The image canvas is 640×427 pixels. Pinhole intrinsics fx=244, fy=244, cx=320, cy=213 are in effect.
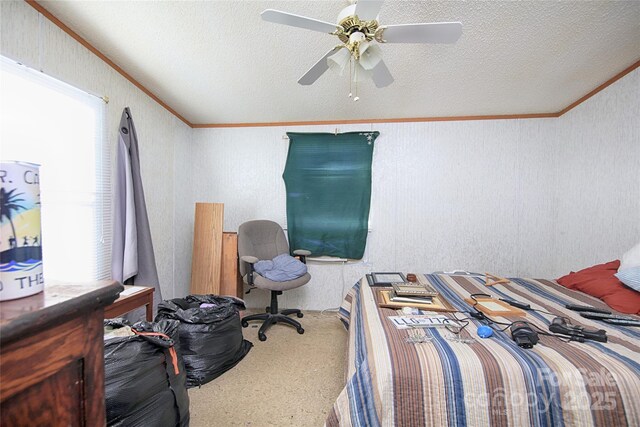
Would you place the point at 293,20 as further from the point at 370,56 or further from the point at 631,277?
the point at 631,277

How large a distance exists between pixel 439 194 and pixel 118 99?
128 inches

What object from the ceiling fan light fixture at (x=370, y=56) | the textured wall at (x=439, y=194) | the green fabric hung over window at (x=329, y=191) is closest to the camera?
the ceiling fan light fixture at (x=370, y=56)

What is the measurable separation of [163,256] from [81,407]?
246cm

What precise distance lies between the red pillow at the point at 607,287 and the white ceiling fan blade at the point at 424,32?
1.81m

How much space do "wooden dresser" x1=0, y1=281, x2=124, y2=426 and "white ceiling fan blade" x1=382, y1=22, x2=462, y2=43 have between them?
1497 mm

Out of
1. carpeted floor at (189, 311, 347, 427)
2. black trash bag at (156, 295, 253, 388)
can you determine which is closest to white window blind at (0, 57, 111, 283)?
black trash bag at (156, 295, 253, 388)

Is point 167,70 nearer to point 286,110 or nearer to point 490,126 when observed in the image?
point 286,110

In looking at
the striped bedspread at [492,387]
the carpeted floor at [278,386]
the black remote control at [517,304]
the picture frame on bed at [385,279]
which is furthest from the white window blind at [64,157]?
the black remote control at [517,304]

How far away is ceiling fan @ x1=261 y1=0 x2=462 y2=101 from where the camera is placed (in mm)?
1129

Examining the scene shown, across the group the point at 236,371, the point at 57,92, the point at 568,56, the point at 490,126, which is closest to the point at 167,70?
the point at 57,92

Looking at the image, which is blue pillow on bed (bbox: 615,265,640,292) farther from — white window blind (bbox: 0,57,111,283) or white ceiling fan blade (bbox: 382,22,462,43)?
white window blind (bbox: 0,57,111,283)

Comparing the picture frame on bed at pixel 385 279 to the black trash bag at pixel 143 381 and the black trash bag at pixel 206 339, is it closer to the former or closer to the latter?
the black trash bag at pixel 206 339

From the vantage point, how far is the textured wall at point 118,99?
1328mm

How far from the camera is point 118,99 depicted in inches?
77.6
